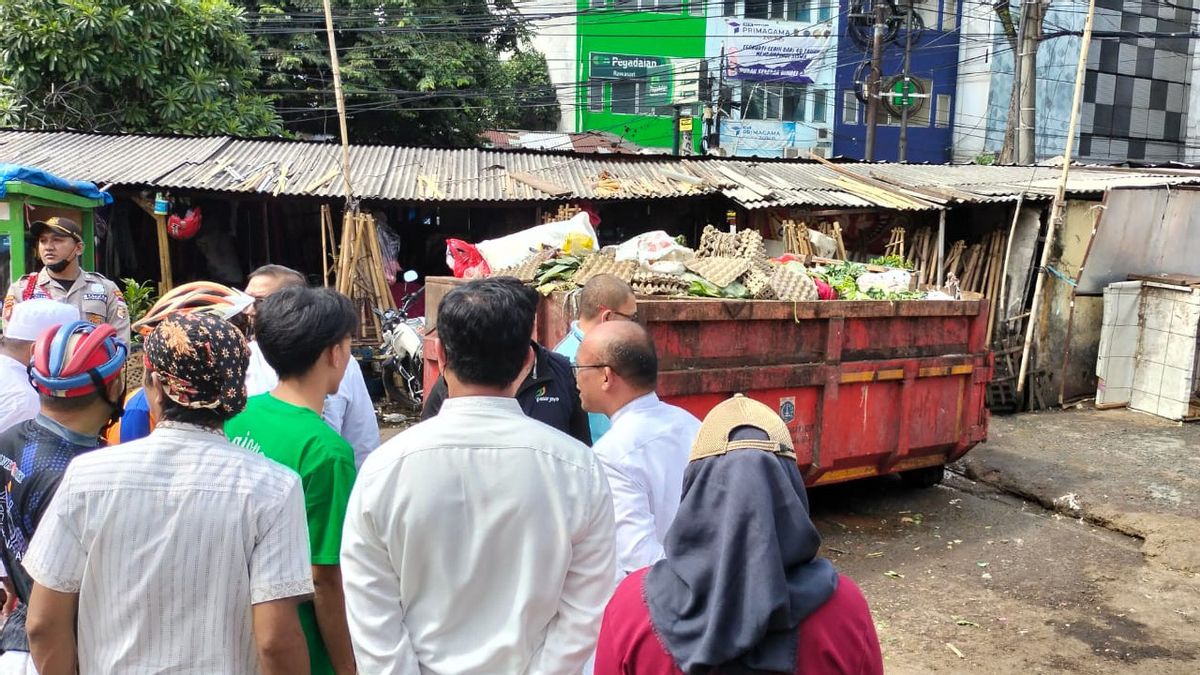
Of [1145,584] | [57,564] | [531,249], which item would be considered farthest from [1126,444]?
[57,564]

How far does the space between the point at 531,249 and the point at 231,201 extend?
21.5 feet

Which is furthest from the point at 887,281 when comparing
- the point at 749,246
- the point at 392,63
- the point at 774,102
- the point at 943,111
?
the point at 943,111

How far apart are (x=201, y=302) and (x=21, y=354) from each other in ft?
2.50

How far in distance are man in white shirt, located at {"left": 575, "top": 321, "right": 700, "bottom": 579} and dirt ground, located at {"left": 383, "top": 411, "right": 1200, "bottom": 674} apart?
2460 mm

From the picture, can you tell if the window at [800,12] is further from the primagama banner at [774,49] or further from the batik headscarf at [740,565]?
the batik headscarf at [740,565]

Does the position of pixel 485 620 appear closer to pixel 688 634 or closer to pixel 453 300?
pixel 688 634

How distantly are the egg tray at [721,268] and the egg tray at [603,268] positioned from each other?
516 mm

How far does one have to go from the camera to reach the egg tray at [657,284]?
590cm

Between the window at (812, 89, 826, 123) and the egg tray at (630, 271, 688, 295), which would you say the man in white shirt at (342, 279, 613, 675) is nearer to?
the egg tray at (630, 271, 688, 295)

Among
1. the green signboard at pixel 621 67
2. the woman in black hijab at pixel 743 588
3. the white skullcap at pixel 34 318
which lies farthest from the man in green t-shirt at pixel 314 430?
the green signboard at pixel 621 67

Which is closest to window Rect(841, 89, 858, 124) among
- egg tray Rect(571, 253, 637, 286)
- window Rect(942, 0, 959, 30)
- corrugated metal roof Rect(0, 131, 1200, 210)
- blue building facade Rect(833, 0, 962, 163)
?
blue building facade Rect(833, 0, 962, 163)

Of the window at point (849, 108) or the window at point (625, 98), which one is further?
the window at point (625, 98)

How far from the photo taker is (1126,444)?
9.60m

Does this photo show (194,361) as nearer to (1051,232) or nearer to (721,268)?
(721,268)
